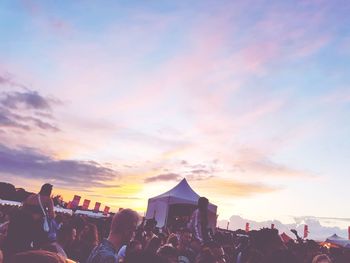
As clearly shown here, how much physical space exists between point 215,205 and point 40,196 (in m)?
17.9

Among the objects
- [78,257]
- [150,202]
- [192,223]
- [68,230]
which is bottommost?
[78,257]

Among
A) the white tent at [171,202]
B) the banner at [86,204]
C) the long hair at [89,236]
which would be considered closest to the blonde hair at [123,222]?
the long hair at [89,236]

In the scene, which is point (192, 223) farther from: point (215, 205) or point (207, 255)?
point (215, 205)

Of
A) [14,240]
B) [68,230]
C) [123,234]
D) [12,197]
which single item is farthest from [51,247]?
[12,197]

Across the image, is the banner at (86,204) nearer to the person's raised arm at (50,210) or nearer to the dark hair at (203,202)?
the dark hair at (203,202)

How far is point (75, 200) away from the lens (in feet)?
90.6

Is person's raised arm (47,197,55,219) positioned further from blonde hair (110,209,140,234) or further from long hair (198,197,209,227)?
long hair (198,197,209,227)

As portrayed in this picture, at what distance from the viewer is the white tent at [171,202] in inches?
902

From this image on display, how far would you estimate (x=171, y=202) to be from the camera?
75.3ft

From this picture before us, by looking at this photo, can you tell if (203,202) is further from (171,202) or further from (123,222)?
(171,202)

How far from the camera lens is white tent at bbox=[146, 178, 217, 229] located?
22922 mm

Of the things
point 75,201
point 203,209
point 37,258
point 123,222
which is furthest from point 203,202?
point 75,201

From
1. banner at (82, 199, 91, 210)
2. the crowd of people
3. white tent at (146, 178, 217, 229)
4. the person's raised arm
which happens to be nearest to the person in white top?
the crowd of people

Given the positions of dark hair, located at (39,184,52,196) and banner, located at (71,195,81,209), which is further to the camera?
banner, located at (71,195,81,209)
